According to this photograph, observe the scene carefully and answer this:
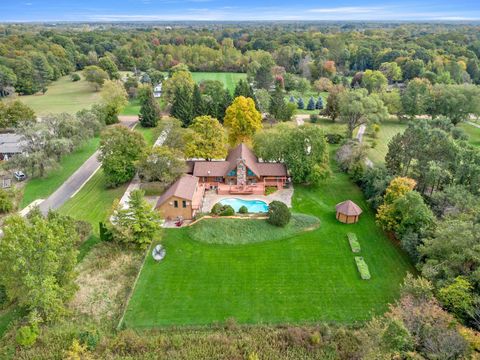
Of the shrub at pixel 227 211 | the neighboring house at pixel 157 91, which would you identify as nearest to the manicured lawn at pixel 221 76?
the neighboring house at pixel 157 91

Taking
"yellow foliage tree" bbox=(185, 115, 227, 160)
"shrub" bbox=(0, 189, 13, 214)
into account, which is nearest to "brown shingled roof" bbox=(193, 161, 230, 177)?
"yellow foliage tree" bbox=(185, 115, 227, 160)

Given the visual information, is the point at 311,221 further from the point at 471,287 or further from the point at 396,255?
the point at 471,287

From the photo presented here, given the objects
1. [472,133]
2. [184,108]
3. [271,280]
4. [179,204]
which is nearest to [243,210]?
[179,204]

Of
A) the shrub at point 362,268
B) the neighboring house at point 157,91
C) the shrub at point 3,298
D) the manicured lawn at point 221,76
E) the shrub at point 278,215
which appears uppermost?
the shrub at point 278,215

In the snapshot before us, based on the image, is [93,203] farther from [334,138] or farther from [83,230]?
[334,138]

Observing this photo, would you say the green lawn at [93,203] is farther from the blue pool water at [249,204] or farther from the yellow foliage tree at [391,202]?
the yellow foliage tree at [391,202]

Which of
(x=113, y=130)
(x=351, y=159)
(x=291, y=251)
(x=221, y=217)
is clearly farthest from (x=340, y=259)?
(x=113, y=130)
